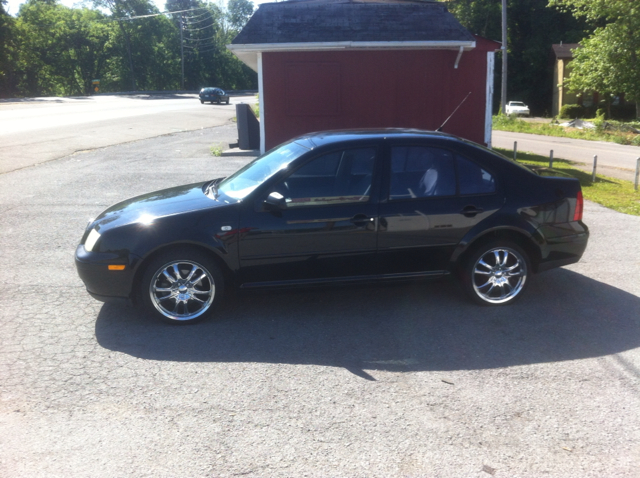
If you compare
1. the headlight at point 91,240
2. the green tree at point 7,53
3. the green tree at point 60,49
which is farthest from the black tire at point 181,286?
the green tree at point 60,49

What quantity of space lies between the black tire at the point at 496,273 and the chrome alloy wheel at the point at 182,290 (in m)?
2.29

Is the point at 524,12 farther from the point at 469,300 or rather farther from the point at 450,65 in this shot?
the point at 469,300

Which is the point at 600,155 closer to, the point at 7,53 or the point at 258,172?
the point at 258,172

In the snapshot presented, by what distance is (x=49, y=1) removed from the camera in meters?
90.3

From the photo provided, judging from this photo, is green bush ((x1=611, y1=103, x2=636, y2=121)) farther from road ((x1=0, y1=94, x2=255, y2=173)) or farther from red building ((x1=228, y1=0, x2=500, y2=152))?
red building ((x1=228, y1=0, x2=500, y2=152))

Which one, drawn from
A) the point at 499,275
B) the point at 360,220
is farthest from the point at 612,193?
the point at 360,220

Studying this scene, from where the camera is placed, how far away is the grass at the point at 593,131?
32037mm

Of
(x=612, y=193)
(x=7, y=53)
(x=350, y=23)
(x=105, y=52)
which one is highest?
(x=105, y=52)

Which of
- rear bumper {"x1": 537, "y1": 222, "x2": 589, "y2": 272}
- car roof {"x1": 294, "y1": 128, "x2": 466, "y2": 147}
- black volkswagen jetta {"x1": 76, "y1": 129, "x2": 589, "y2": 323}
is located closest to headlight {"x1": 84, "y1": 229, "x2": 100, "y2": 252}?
black volkswagen jetta {"x1": 76, "y1": 129, "x2": 589, "y2": 323}

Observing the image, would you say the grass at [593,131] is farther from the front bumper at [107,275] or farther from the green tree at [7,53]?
the green tree at [7,53]

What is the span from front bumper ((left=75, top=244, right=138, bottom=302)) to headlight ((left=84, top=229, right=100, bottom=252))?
0.07 metres

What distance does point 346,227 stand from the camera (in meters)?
5.31

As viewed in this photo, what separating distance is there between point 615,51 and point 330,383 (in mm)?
38778

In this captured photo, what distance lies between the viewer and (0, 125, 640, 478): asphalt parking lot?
134 inches
